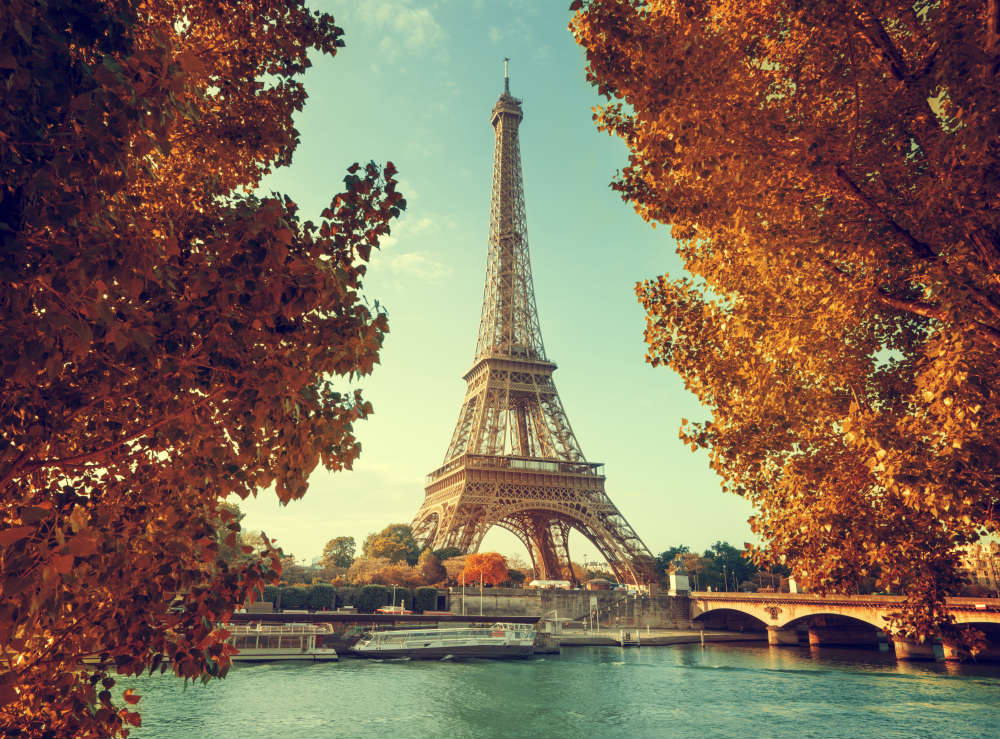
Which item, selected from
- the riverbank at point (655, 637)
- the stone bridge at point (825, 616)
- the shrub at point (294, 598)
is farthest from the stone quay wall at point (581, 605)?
the shrub at point (294, 598)

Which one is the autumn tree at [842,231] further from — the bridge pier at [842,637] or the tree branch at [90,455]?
the bridge pier at [842,637]

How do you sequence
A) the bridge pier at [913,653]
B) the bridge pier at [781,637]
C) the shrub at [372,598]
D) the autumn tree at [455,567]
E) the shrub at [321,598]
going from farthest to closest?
1. the autumn tree at [455,567]
2. the bridge pier at [781,637]
3. the shrub at [372,598]
4. the shrub at [321,598]
5. the bridge pier at [913,653]

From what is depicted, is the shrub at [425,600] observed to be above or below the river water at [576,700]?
above

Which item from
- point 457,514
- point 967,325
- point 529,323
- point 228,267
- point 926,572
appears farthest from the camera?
point 529,323

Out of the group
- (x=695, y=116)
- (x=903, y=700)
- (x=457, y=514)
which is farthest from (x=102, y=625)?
(x=457, y=514)

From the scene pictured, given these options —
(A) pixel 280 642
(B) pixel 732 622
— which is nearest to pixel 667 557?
(B) pixel 732 622

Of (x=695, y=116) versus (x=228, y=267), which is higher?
(x=695, y=116)

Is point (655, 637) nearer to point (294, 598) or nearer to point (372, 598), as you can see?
point (372, 598)

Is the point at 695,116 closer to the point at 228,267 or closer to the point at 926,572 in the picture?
the point at 228,267
